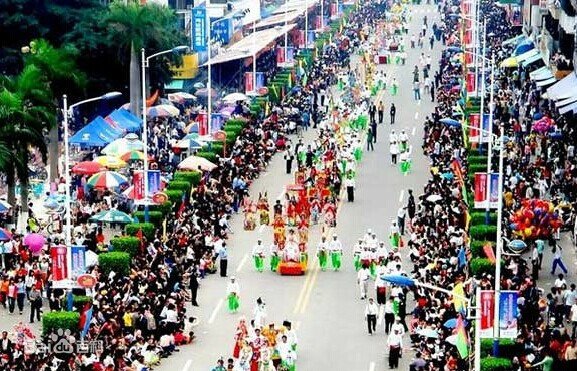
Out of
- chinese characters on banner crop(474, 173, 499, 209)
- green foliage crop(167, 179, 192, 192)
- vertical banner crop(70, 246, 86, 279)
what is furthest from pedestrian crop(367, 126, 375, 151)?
vertical banner crop(70, 246, 86, 279)

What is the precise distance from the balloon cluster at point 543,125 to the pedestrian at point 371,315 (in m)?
26.2

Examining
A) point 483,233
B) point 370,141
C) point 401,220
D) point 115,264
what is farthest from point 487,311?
point 370,141

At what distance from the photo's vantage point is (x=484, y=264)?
47.5 metres

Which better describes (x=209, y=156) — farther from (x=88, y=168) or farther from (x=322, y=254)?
(x=322, y=254)

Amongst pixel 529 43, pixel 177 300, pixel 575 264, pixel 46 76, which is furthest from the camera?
pixel 529 43

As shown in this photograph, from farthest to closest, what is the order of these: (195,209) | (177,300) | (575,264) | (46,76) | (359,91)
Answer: (359,91), (46,76), (195,209), (575,264), (177,300)

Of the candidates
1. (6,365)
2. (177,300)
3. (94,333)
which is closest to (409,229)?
(177,300)

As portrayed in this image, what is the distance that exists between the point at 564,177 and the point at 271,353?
900 inches

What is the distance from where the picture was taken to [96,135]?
222 feet

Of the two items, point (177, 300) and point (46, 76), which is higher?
point (46, 76)

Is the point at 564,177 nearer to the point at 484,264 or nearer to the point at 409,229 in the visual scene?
the point at 409,229

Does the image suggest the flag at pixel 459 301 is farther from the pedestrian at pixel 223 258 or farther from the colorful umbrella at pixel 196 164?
the colorful umbrella at pixel 196 164

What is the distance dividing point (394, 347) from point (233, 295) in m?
7.04

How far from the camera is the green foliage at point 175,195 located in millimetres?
59062
